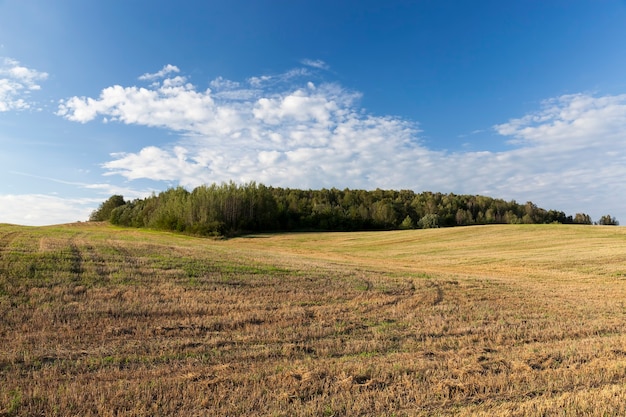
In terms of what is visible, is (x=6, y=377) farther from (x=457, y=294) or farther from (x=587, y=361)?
(x=457, y=294)

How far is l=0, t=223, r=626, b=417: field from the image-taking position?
5973 mm

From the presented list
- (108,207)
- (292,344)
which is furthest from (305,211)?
(292,344)

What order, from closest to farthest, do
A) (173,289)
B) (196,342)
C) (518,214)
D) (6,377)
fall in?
(6,377) < (196,342) < (173,289) < (518,214)

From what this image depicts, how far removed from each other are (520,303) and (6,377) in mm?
15626

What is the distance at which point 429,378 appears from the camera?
6.91 metres

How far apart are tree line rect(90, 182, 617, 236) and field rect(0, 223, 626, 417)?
5605 centimetres

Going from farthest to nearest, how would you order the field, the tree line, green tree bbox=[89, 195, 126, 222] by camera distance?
green tree bbox=[89, 195, 126, 222], the tree line, the field

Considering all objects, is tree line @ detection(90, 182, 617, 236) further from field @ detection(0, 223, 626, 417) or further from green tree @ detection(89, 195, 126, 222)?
field @ detection(0, 223, 626, 417)

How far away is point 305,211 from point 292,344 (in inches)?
3401

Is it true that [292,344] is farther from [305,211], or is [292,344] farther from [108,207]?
[108,207]

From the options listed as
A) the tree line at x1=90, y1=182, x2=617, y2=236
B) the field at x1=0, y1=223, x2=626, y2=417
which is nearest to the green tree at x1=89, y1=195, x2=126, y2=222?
the tree line at x1=90, y1=182, x2=617, y2=236

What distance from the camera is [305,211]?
9519 centimetres

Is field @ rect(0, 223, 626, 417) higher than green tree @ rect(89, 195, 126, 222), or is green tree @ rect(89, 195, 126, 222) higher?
green tree @ rect(89, 195, 126, 222)

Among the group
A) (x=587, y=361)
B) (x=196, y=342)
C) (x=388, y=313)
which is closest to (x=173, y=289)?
(x=196, y=342)
